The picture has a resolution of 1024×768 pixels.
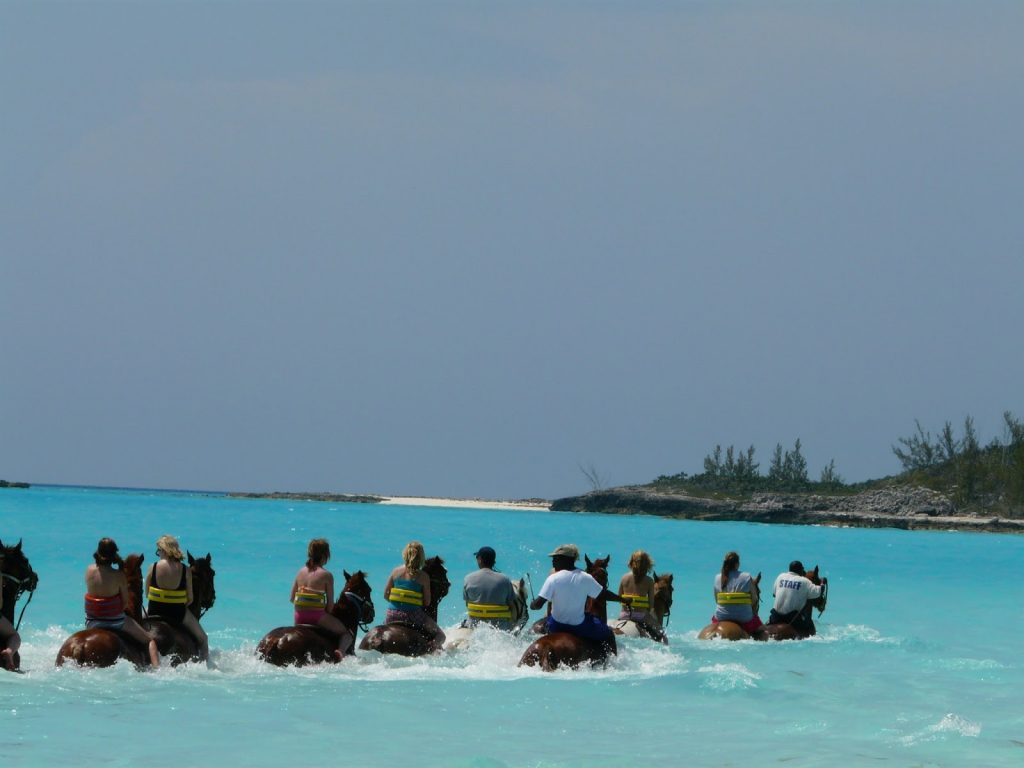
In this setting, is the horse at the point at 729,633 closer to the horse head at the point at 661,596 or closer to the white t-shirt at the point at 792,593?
the white t-shirt at the point at 792,593

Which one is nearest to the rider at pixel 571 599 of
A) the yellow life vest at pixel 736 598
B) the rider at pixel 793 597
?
the yellow life vest at pixel 736 598

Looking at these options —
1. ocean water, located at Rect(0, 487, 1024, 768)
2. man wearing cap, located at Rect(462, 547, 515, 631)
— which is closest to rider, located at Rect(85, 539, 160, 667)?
ocean water, located at Rect(0, 487, 1024, 768)

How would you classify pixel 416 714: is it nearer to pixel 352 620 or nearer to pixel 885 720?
pixel 352 620

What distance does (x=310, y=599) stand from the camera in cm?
1738

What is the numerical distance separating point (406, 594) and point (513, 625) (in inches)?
76.5

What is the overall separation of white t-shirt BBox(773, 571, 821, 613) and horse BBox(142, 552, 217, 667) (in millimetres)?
9672

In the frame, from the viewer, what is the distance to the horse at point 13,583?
1570 centimetres

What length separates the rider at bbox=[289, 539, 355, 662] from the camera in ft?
56.7

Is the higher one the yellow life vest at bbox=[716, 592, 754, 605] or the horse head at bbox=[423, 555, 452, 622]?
the horse head at bbox=[423, 555, 452, 622]

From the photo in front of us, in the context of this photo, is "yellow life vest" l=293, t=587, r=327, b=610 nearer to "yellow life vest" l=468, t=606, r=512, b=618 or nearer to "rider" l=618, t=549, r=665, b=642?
"yellow life vest" l=468, t=606, r=512, b=618

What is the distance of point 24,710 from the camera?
1436 cm


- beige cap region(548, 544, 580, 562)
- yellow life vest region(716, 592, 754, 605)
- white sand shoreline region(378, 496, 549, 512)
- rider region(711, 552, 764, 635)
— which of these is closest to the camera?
beige cap region(548, 544, 580, 562)

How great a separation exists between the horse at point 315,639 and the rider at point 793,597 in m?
8.06

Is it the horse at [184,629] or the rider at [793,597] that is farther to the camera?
the rider at [793,597]
